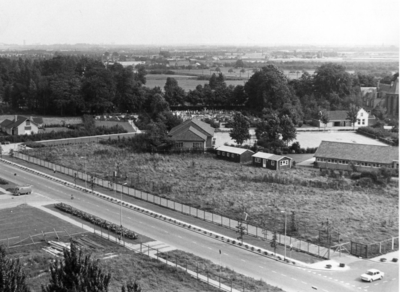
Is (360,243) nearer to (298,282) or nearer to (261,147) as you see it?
(298,282)

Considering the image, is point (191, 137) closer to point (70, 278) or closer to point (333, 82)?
point (333, 82)

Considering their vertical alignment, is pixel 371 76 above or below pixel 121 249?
above

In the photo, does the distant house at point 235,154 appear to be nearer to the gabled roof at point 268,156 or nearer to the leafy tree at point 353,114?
the gabled roof at point 268,156

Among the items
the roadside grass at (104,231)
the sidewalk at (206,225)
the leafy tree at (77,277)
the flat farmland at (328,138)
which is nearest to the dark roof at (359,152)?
the flat farmland at (328,138)

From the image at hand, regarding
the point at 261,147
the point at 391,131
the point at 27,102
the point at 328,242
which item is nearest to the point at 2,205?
the point at 328,242

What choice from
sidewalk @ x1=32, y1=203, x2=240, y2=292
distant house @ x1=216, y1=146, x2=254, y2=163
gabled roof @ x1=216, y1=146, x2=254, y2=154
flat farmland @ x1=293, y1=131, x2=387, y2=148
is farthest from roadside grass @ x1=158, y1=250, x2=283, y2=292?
flat farmland @ x1=293, y1=131, x2=387, y2=148

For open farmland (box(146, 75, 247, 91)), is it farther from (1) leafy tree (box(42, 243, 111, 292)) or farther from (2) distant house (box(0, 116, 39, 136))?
(1) leafy tree (box(42, 243, 111, 292))
